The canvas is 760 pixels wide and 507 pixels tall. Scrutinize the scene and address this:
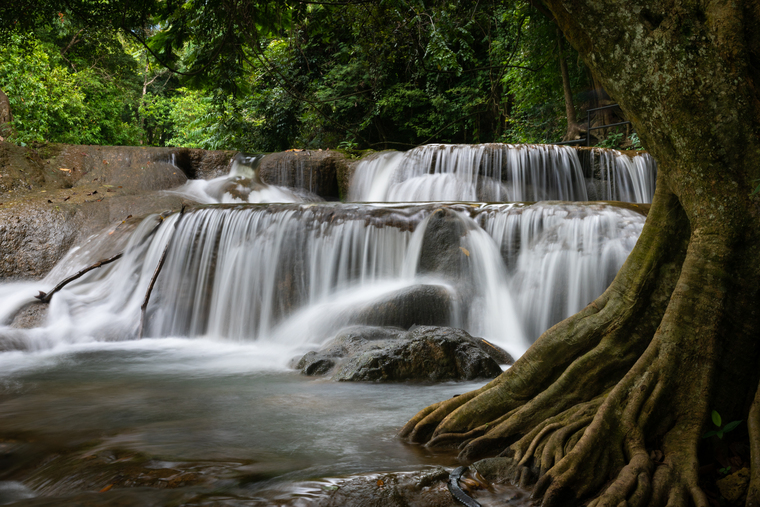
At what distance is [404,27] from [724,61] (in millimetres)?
6108

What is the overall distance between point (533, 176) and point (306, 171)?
5.73 meters

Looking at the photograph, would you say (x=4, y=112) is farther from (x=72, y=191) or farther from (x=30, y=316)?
(x=30, y=316)

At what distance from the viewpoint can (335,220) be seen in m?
8.56

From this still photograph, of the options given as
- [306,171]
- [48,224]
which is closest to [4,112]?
[48,224]

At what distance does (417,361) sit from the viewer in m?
5.16

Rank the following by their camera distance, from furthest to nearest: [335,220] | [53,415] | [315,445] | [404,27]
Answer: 1. [335,220]
2. [404,27]
3. [53,415]
4. [315,445]

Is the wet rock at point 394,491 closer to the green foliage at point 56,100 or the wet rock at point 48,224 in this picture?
the wet rock at point 48,224

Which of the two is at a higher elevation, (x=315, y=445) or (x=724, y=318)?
(x=724, y=318)

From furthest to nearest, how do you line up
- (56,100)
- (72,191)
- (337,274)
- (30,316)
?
(56,100) < (72,191) < (337,274) < (30,316)

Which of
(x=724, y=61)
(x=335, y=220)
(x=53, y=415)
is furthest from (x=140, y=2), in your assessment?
(x=724, y=61)

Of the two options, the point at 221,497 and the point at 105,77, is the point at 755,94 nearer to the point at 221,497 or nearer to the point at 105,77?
the point at 221,497

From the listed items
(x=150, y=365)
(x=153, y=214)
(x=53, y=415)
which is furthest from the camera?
(x=153, y=214)

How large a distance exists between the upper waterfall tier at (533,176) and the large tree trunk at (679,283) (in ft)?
30.3

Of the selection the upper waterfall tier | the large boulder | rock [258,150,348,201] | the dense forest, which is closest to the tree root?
the upper waterfall tier
